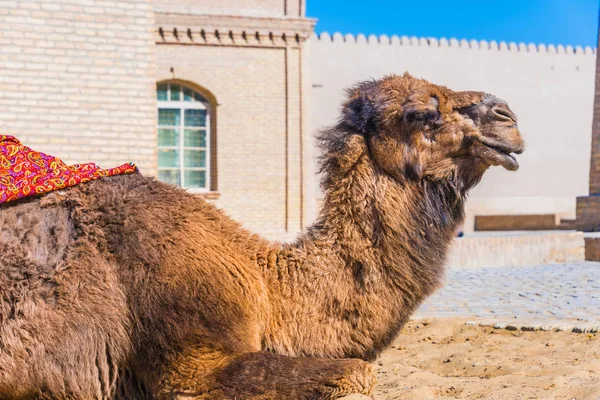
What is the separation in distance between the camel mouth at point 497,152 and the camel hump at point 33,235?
5.86ft

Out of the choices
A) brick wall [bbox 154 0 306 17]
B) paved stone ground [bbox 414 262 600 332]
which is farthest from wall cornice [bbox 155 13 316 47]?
paved stone ground [bbox 414 262 600 332]

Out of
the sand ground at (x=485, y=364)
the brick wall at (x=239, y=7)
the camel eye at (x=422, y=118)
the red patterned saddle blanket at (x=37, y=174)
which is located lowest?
the sand ground at (x=485, y=364)

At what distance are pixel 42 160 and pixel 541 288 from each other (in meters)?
6.37

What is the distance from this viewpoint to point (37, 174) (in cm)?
371

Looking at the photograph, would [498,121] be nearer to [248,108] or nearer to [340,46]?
[248,108]

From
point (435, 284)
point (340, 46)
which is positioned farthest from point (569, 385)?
point (340, 46)

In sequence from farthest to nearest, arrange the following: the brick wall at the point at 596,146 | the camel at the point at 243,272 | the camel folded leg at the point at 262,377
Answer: the brick wall at the point at 596,146 → the camel at the point at 243,272 → the camel folded leg at the point at 262,377

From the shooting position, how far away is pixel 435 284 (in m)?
3.59

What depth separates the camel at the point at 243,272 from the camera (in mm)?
3254

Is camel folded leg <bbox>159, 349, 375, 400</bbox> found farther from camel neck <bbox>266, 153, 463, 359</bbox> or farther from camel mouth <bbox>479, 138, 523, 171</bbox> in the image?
camel mouth <bbox>479, 138, 523, 171</bbox>

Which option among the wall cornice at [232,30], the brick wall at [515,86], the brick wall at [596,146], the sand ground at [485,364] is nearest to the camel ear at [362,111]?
the sand ground at [485,364]

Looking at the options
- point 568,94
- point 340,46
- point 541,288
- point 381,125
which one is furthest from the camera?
point 568,94

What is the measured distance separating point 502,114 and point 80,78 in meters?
6.65

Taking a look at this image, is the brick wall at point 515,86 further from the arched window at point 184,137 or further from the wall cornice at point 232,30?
the wall cornice at point 232,30
